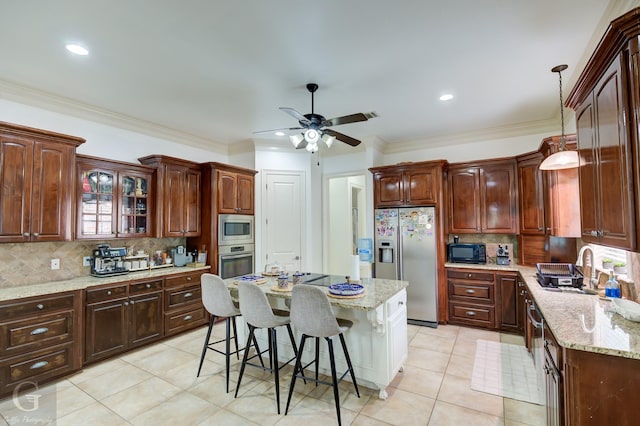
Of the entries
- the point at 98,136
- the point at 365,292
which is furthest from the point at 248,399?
the point at 98,136

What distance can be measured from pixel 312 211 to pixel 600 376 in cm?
448

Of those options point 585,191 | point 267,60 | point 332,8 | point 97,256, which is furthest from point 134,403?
point 585,191

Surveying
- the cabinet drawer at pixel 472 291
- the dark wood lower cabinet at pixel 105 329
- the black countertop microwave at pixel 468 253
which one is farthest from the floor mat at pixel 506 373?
the dark wood lower cabinet at pixel 105 329

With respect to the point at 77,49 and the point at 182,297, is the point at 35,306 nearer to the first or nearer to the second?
the point at 182,297

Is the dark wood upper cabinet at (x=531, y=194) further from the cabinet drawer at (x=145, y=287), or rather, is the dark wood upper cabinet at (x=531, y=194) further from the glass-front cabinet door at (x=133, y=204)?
the glass-front cabinet door at (x=133, y=204)

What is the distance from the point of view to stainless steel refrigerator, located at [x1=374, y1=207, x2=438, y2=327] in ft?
14.6

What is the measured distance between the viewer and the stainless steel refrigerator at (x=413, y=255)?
4461mm

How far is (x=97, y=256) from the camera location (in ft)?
12.1

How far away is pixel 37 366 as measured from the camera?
2.82 m

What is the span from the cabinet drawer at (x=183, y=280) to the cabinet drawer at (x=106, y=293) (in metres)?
0.52

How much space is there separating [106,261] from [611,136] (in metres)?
4.81

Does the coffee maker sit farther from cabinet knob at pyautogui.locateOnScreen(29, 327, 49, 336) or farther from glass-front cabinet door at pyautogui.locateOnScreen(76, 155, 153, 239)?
cabinet knob at pyautogui.locateOnScreen(29, 327, 49, 336)

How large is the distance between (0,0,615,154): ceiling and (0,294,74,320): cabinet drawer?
215 centimetres

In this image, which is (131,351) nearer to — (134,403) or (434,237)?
(134,403)
